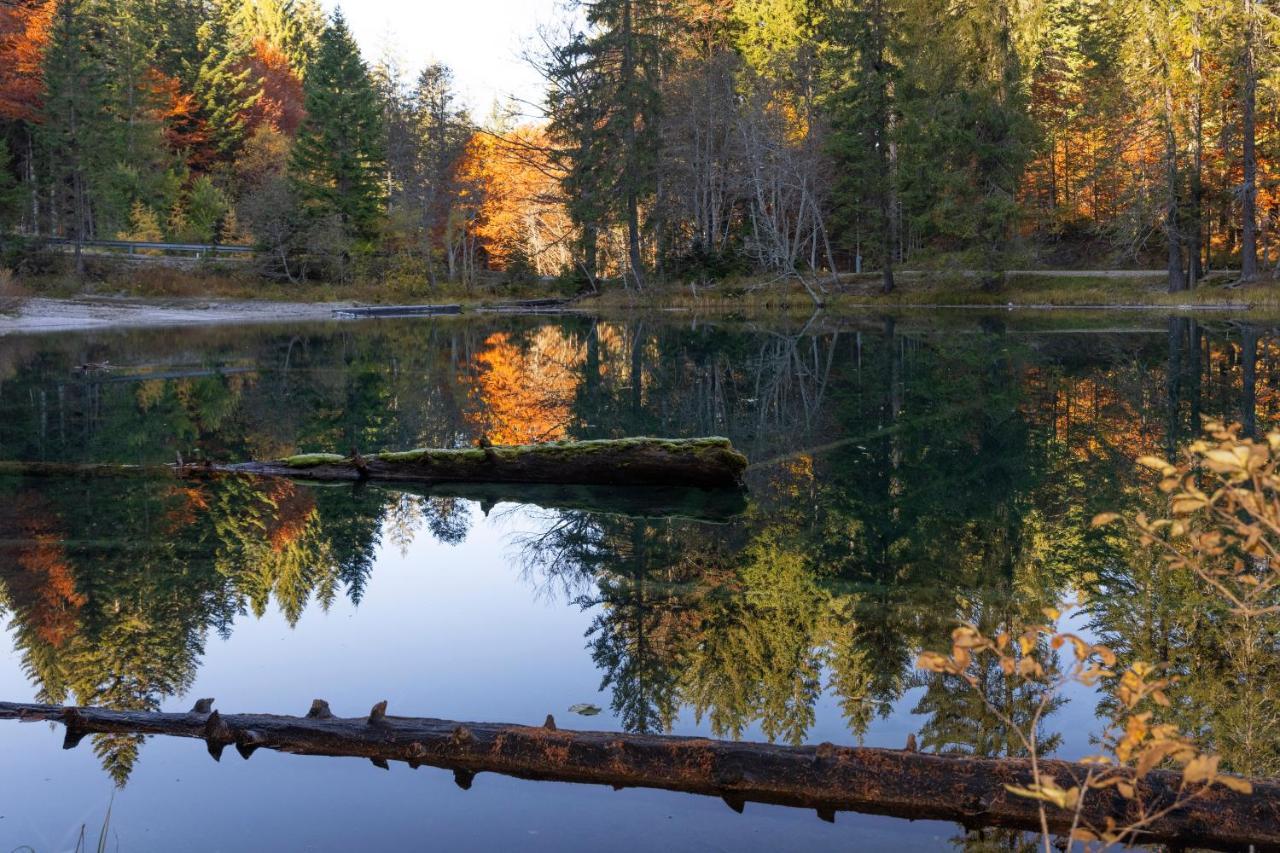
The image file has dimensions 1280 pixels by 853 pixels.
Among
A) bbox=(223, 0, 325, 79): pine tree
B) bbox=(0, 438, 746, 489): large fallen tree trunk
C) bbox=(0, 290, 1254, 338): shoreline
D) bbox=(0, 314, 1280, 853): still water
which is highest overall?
bbox=(223, 0, 325, 79): pine tree

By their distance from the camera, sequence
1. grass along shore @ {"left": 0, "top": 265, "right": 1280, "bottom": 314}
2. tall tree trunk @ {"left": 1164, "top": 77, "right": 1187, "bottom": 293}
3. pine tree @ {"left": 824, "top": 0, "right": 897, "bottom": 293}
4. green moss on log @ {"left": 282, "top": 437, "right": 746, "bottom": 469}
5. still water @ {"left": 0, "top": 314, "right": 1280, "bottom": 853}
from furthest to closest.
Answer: pine tree @ {"left": 824, "top": 0, "right": 897, "bottom": 293}, grass along shore @ {"left": 0, "top": 265, "right": 1280, "bottom": 314}, tall tree trunk @ {"left": 1164, "top": 77, "right": 1187, "bottom": 293}, green moss on log @ {"left": 282, "top": 437, "right": 746, "bottom": 469}, still water @ {"left": 0, "top": 314, "right": 1280, "bottom": 853}

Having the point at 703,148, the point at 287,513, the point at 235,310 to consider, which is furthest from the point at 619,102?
the point at 287,513

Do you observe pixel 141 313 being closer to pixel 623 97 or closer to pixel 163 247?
pixel 163 247

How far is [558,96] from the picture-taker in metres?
52.1

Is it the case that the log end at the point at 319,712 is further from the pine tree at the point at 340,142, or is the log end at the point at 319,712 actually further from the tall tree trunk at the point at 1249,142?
the pine tree at the point at 340,142

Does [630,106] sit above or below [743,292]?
above

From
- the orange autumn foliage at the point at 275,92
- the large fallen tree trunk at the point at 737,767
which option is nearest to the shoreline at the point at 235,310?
the orange autumn foliage at the point at 275,92

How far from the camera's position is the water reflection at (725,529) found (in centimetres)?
642

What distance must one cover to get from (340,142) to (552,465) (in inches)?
1974

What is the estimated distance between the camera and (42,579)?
8984 millimetres

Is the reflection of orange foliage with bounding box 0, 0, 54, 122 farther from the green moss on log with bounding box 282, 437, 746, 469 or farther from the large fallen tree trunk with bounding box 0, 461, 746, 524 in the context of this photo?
the green moss on log with bounding box 282, 437, 746, 469

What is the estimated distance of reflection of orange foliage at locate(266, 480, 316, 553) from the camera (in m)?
10.4

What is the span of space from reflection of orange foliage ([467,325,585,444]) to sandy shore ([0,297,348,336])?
770 inches

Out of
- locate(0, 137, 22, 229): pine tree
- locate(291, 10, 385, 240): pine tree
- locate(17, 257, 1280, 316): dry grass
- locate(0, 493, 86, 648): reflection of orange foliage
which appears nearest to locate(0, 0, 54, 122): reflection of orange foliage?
locate(0, 137, 22, 229): pine tree
